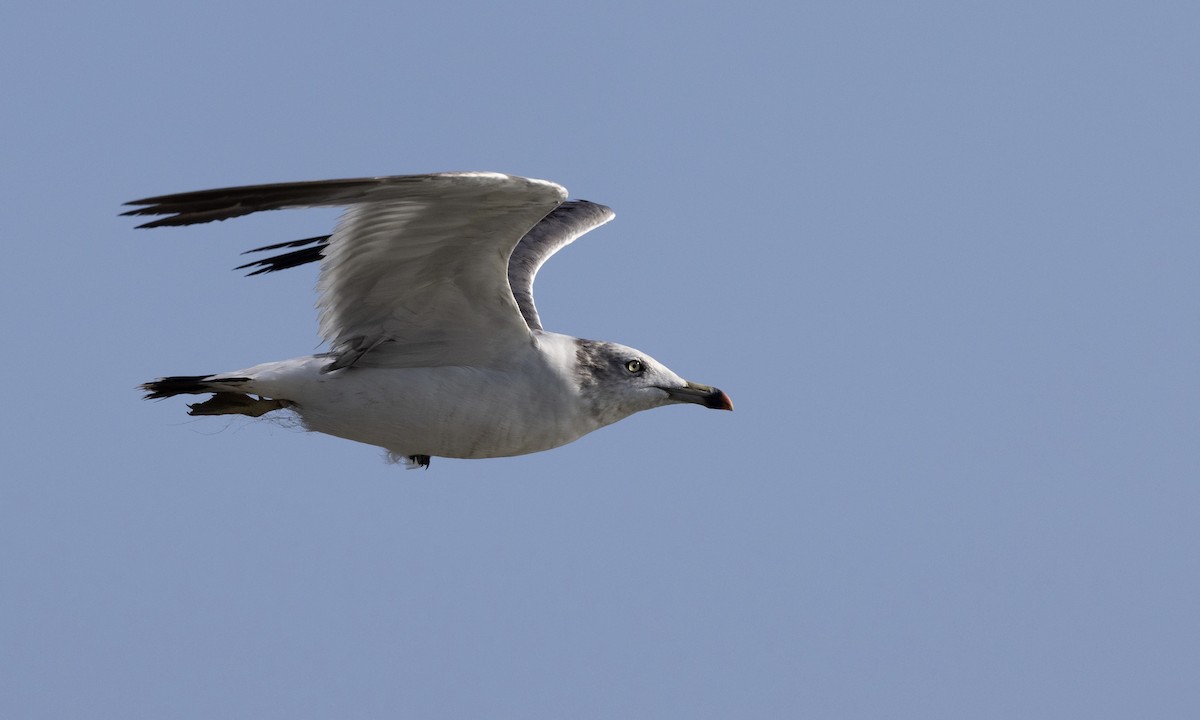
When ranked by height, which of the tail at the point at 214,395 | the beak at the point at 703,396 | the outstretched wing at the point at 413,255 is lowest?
the tail at the point at 214,395

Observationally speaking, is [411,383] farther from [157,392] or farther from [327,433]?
[157,392]

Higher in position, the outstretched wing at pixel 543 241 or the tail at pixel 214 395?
the outstretched wing at pixel 543 241

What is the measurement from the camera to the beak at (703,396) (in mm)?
11938

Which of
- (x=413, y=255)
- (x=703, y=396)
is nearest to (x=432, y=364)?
(x=413, y=255)

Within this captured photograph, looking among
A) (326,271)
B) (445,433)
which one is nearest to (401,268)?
(326,271)

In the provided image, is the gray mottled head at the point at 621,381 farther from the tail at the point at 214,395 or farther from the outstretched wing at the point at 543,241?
the tail at the point at 214,395

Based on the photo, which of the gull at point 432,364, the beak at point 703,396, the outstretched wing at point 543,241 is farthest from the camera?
the outstretched wing at point 543,241

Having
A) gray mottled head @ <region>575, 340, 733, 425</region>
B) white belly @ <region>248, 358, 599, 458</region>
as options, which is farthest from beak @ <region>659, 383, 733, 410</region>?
white belly @ <region>248, 358, 599, 458</region>

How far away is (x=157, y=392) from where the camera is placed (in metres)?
11.1

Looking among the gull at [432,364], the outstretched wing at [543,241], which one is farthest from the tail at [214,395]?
the outstretched wing at [543,241]

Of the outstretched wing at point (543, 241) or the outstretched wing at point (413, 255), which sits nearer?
the outstretched wing at point (413, 255)

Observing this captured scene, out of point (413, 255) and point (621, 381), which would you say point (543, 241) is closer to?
point (621, 381)

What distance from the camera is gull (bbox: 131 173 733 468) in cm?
1022

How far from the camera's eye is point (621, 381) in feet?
37.5
